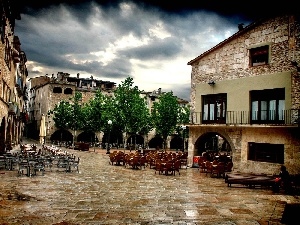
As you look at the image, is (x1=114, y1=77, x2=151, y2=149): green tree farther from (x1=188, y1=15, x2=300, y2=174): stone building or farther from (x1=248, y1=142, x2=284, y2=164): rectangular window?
(x1=248, y1=142, x2=284, y2=164): rectangular window

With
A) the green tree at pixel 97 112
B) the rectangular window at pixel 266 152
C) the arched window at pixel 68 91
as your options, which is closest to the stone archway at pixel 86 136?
the green tree at pixel 97 112

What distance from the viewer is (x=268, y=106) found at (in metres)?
17.0

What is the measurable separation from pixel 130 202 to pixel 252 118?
11.2 m

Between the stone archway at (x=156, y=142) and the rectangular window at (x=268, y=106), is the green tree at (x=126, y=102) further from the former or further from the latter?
the rectangular window at (x=268, y=106)

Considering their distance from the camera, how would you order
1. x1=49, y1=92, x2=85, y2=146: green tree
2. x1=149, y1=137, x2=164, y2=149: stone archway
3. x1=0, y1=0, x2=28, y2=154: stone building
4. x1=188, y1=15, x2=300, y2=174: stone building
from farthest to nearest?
x1=149, y1=137, x2=164, y2=149: stone archway → x1=49, y1=92, x2=85, y2=146: green tree → x1=0, y1=0, x2=28, y2=154: stone building → x1=188, y1=15, x2=300, y2=174: stone building

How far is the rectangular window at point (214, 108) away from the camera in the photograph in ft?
63.9

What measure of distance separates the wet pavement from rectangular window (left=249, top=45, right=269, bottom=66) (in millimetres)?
8250

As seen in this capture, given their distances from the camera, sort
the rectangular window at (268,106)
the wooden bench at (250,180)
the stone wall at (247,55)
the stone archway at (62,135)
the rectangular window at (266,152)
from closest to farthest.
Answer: the wooden bench at (250,180) → the stone wall at (247,55) → the rectangular window at (266,152) → the rectangular window at (268,106) → the stone archway at (62,135)

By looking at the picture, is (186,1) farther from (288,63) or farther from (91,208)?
(91,208)

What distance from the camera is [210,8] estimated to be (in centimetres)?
1292

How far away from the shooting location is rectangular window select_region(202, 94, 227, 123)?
63.9 feet

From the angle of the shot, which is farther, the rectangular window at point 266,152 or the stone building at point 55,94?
the stone building at point 55,94

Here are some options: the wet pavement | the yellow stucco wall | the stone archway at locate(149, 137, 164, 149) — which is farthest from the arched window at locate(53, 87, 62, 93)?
the wet pavement

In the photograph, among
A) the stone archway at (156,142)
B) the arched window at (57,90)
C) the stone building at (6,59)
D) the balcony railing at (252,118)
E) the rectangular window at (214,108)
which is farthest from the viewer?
the stone archway at (156,142)
